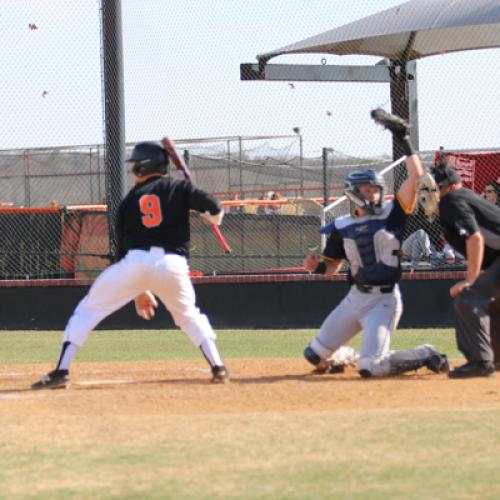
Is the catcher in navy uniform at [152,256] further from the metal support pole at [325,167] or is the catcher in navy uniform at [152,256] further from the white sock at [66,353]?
the metal support pole at [325,167]

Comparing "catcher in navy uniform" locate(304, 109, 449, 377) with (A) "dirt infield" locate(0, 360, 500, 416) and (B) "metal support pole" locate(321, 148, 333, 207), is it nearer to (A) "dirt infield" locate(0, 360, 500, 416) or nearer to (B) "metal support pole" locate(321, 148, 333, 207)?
(A) "dirt infield" locate(0, 360, 500, 416)

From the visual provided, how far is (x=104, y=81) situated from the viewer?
614 inches

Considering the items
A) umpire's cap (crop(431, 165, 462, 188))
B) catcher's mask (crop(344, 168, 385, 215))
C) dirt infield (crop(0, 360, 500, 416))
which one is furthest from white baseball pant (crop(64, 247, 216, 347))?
umpire's cap (crop(431, 165, 462, 188))

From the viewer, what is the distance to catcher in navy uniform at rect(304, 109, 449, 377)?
27.6 feet

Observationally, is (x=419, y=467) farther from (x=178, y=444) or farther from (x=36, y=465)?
(x=36, y=465)

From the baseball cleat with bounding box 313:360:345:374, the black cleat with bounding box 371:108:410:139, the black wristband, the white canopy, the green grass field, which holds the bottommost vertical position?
the baseball cleat with bounding box 313:360:345:374

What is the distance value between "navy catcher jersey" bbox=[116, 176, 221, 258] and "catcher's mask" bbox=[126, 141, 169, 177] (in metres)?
0.16

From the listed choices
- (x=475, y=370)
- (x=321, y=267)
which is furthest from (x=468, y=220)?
(x=321, y=267)

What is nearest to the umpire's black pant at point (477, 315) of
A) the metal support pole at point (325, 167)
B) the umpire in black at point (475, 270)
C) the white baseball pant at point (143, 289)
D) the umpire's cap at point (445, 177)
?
the umpire in black at point (475, 270)

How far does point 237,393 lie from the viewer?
7.75 metres

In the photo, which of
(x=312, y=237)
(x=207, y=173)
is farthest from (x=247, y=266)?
(x=207, y=173)

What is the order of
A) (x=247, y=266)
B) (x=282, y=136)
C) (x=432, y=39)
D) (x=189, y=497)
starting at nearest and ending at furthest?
(x=189, y=497) → (x=247, y=266) → (x=282, y=136) → (x=432, y=39)

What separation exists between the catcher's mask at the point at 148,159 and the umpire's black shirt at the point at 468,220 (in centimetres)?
207

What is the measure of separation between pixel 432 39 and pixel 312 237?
5465 millimetres
